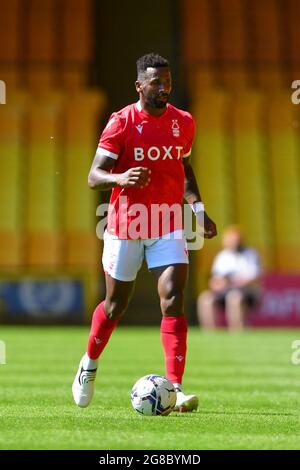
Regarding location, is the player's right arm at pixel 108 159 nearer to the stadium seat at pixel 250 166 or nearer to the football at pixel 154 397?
the football at pixel 154 397

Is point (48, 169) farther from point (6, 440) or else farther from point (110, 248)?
point (6, 440)

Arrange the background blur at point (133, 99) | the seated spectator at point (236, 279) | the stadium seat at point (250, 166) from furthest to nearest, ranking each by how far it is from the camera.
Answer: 1. the stadium seat at point (250, 166)
2. the background blur at point (133, 99)
3. the seated spectator at point (236, 279)

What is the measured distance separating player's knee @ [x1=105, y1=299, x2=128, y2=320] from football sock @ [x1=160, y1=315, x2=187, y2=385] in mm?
283

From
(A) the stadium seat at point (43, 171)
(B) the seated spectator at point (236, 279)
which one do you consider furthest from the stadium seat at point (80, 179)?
(B) the seated spectator at point (236, 279)

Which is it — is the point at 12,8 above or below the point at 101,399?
above

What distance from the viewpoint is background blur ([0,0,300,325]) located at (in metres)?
23.2

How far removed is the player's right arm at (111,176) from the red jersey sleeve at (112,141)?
0.04 metres

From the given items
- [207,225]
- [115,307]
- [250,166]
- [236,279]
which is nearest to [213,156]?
[250,166]

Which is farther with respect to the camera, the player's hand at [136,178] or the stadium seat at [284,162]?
the stadium seat at [284,162]

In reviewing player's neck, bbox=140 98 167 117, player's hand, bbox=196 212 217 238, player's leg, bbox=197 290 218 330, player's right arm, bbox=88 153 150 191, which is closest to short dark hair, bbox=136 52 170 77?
player's neck, bbox=140 98 167 117

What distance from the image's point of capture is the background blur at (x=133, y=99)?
76.1 ft

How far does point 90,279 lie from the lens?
818 inches
